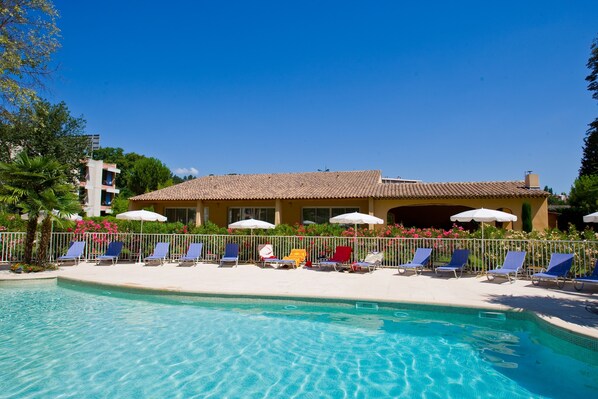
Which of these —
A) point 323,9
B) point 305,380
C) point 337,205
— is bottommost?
point 305,380

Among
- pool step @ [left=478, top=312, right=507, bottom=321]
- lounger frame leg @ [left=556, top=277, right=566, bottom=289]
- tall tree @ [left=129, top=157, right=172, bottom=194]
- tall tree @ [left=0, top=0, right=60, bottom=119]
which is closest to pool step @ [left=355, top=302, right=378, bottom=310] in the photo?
pool step @ [left=478, top=312, right=507, bottom=321]

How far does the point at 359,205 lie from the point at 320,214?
9.33 ft

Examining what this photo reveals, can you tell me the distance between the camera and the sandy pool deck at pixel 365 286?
7.96 meters

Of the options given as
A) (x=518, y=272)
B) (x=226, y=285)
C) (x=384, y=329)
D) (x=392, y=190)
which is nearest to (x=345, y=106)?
(x=392, y=190)

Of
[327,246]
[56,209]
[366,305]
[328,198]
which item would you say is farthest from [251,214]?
[366,305]

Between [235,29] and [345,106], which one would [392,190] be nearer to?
[345,106]

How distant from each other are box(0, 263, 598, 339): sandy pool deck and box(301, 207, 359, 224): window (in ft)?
36.5

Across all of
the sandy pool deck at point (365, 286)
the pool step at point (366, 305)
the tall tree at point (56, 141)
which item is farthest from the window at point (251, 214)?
the pool step at point (366, 305)

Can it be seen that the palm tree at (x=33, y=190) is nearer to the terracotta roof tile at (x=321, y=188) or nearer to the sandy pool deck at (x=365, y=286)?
the sandy pool deck at (x=365, y=286)

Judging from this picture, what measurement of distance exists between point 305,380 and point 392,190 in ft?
65.0

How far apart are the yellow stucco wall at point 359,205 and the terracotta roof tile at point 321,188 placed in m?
0.50

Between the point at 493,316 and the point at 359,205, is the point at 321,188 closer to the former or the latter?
the point at 359,205

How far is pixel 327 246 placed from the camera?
15125mm

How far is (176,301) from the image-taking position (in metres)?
9.43
